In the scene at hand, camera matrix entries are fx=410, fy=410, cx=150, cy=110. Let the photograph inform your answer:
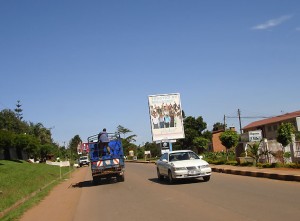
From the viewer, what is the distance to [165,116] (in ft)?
127

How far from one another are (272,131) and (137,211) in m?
57.8

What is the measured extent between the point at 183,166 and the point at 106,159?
593 cm

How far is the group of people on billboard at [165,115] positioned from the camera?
38375 millimetres

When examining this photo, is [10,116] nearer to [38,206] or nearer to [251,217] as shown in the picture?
[38,206]

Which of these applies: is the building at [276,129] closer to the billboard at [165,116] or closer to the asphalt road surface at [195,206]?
the billboard at [165,116]

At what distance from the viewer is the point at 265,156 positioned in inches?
1009

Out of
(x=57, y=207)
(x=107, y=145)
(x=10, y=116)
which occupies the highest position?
(x=10, y=116)

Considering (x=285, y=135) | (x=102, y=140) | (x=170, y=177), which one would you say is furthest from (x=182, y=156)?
(x=285, y=135)

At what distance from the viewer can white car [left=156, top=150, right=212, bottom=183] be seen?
58.3 feet

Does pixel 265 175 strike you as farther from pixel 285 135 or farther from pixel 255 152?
pixel 255 152

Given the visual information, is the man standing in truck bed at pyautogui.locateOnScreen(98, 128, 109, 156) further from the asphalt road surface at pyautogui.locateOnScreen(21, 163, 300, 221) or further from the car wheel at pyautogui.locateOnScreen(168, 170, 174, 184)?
the asphalt road surface at pyautogui.locateOnScreen(21, 163, 300, 221)

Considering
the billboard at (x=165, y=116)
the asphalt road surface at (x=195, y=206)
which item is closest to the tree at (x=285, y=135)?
the asphalt road surface at (x=195, y=206)

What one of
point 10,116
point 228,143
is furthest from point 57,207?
point 10,116

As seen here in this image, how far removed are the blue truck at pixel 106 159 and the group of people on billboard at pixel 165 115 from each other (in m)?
15.5
